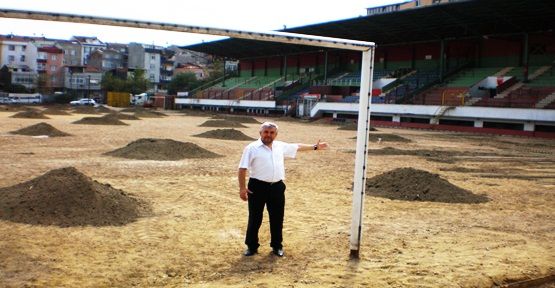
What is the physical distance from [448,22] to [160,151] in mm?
32316

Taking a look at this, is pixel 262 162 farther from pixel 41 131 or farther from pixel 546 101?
pixel 546 101

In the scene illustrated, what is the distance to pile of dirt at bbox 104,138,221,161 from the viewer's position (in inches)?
638

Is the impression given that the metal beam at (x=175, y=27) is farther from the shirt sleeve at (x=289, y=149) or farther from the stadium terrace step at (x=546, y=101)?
the stadium terrace step at (x=546, y=101)

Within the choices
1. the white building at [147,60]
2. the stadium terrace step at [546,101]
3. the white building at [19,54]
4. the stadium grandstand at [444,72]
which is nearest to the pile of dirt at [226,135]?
the stadium grandstand at [444,72]

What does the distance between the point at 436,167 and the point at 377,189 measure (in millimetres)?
5983

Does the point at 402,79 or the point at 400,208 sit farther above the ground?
the point at 402,79

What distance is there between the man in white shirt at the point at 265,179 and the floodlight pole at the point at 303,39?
617mm

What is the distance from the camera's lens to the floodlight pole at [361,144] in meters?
6.12

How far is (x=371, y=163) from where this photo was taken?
1706 centimetres

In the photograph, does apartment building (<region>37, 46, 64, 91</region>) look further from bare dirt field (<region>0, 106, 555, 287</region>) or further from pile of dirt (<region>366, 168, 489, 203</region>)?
pile of dirt (<region>366, 168, 489, 203</region>)

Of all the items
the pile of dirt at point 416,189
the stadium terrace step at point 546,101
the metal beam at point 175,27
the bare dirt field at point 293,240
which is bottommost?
the bare dirt field at point 293,240

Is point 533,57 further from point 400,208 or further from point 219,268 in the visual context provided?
point 219,268

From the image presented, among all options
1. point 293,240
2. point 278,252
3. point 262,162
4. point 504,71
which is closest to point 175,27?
point 262,162

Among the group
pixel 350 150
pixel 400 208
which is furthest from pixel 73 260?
pixel 350 150
